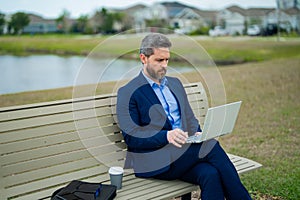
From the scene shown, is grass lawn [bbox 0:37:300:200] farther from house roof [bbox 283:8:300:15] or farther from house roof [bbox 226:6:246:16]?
house roof [bbox 226:6:246:16]

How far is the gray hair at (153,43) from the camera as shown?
121 inches

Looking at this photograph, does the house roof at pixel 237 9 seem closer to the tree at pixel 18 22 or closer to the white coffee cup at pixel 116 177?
the tree at pixel 18 22

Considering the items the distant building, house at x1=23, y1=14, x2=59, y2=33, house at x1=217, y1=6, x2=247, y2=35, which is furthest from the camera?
house at x1=23, y1=14, x2=59, y2=33

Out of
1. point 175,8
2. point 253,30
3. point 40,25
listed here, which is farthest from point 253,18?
point 40,25

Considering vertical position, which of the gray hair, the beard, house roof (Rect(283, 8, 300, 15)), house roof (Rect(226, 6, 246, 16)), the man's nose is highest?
house roof (Rect(226, 6, 246, 16))

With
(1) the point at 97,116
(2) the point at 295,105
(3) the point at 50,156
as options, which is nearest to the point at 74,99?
(1) the point at 97,116

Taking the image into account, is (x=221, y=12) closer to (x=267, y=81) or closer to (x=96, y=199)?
(x=267, y=81)

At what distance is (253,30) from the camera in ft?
143

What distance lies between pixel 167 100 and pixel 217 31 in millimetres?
43167

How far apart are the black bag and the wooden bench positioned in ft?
0.40

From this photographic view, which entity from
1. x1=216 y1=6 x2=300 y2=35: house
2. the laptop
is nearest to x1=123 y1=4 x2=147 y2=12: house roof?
x1=216 y1=6 x2=300 y2=35: house

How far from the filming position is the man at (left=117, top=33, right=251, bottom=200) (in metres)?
A: 2.87

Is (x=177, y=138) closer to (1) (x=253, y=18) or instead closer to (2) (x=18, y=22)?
(2) (x=18, y=22)

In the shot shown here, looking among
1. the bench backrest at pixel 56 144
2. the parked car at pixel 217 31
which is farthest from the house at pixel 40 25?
the bench backrest at pixel 56 144
